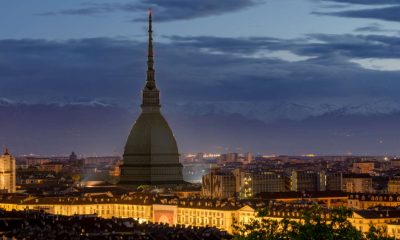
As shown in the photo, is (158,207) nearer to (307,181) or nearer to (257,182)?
(257,182)

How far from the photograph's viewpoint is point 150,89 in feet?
463

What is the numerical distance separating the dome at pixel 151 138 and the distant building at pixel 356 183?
152 feet

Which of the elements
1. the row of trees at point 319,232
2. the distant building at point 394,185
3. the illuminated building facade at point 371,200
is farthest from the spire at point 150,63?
the row of trees at point 319,232

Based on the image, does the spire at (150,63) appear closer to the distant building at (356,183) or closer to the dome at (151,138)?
the dome at (151,138)

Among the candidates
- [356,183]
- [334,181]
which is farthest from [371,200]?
[334,181]

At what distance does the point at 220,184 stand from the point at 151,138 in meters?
26.0

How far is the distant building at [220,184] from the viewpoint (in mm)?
159250

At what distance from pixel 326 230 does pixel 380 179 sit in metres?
150

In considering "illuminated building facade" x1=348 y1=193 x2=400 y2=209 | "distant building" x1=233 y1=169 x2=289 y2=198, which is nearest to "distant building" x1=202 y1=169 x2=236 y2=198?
"distant building" x1=233 y1=169 x2=289 y2=198

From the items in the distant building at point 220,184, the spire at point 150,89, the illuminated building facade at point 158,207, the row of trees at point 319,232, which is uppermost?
the spire at point 150,89

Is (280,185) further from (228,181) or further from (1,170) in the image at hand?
(1,170)

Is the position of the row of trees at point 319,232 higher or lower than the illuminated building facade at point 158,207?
lower

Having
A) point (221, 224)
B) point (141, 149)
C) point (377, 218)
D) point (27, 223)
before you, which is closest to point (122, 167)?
point (141, 149)

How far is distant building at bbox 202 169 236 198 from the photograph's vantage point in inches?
6270
